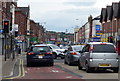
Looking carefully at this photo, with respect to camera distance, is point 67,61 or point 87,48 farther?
point 67,61

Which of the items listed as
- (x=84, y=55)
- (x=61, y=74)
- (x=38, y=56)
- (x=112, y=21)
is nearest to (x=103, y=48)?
(x=84, y=55)

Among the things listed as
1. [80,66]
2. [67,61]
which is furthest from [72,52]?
[80,66]

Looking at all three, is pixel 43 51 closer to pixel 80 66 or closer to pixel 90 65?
pixel 80 66

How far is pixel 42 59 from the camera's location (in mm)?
26281

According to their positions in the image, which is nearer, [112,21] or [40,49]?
[40,49]

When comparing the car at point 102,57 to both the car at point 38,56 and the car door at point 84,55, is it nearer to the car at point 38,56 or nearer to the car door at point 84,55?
the car door at point 84,55

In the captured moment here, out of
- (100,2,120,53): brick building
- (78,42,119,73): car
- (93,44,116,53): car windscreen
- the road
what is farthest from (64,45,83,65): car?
(100,2,120,53): brick building

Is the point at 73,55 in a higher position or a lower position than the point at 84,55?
lower

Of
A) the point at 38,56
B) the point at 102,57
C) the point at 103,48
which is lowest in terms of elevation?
the point at 38,56

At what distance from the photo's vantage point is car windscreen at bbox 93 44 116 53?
20.1 m

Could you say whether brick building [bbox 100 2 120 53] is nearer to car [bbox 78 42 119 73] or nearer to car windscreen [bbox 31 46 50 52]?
car windscreen [bbox 31 46 50 52]

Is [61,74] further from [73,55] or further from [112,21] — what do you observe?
[112,21]

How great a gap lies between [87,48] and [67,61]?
323 inches

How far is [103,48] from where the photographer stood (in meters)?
20.2
